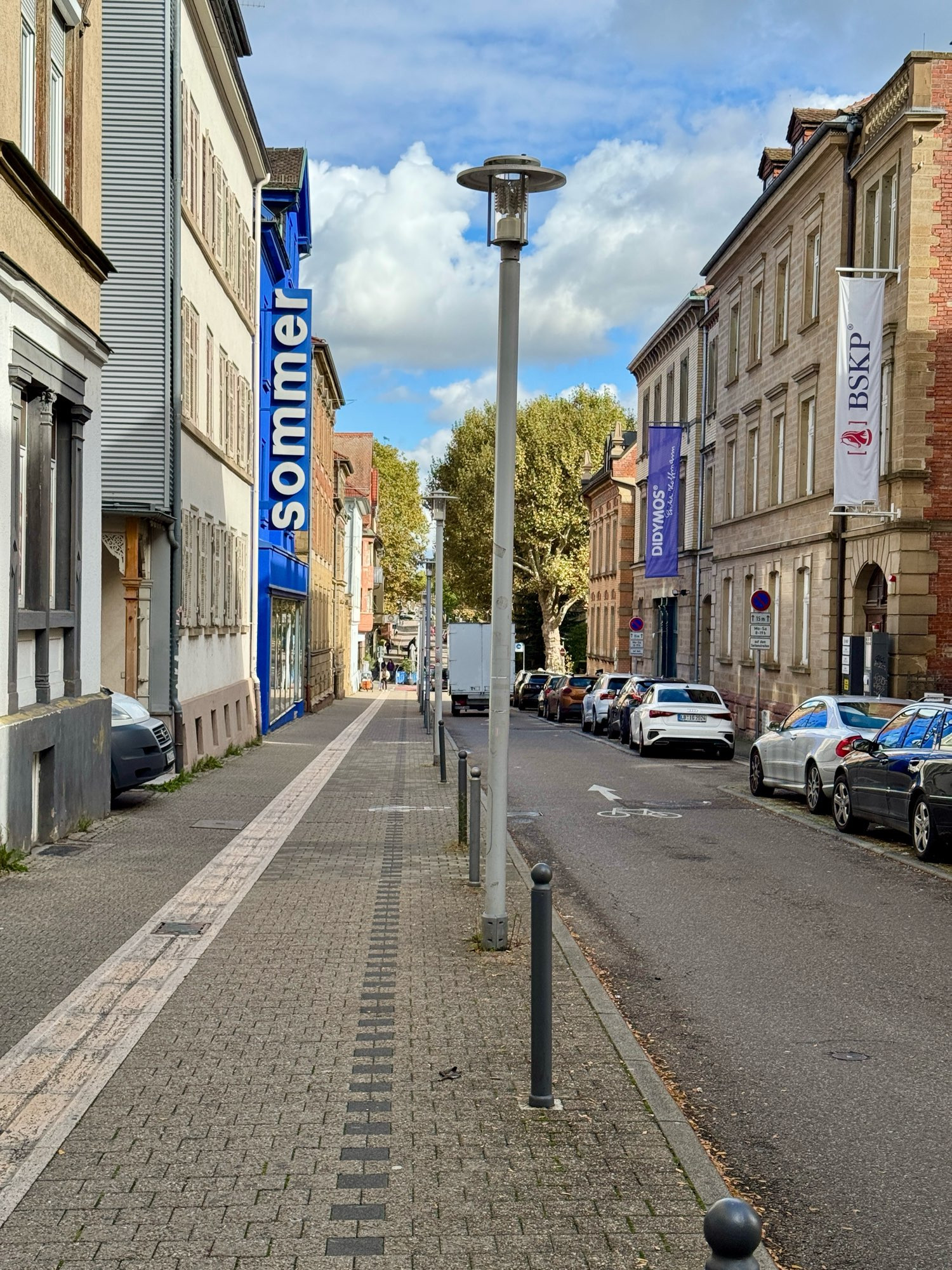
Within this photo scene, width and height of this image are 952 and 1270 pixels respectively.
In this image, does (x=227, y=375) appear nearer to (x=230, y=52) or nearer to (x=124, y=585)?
(x=230, y=52)

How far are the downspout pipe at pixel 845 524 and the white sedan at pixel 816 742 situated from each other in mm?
9161

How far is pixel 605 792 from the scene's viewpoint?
792 inches

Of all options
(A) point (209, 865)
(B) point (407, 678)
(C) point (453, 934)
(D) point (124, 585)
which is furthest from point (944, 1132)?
(B) point (407, 678)

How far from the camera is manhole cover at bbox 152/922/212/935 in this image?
925 cm

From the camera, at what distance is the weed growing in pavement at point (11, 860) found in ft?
36.7

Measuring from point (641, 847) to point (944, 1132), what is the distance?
874cm

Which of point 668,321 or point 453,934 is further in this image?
point 668,321

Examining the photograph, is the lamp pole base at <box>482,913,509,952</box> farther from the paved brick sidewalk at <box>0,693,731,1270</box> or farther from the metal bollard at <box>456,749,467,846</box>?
the metal bollard at <box>456,749,467,846</box>

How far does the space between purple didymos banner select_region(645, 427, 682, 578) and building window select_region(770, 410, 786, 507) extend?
9547 millimetres

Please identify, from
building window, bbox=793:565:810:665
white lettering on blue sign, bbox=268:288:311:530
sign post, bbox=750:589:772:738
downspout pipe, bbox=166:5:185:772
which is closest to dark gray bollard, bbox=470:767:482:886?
downspout pipe, bbox=166:5:185:772

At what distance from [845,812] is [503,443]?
898cm

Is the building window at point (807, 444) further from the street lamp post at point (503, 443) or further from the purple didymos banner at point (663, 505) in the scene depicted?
the street lamp post at point (503, 443)

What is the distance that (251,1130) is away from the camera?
542 centimetres

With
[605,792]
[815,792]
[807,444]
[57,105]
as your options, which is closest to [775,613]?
[807,444]
